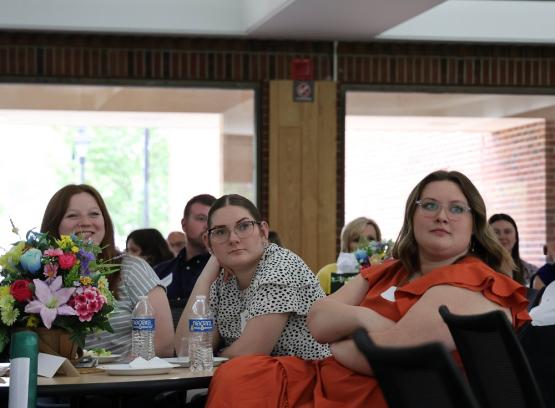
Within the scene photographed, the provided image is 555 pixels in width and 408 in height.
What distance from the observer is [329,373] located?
12.7 ft

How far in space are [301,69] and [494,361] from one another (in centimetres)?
739

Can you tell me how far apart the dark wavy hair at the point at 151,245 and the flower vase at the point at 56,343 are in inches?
184

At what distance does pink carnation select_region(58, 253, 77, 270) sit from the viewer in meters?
3.87

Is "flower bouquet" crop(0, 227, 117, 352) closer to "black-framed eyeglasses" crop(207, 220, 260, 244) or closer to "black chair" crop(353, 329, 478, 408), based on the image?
"black-framed eyeglasses" crop(207, 220, 260, 244)

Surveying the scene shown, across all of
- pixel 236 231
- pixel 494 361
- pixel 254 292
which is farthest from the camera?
pixel 236 231

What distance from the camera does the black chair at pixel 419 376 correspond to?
2.03m

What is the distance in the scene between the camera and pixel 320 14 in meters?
9.03

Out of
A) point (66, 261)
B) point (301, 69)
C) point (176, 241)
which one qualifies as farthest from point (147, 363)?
point (301, 69)

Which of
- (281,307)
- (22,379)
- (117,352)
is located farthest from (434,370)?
(117,352)

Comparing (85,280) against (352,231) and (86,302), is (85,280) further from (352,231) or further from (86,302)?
(352,231)

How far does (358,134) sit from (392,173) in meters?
0.68

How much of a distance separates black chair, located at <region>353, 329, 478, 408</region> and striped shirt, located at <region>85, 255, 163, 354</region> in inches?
103

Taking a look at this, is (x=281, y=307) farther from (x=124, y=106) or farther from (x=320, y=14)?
(x=124, y=106)

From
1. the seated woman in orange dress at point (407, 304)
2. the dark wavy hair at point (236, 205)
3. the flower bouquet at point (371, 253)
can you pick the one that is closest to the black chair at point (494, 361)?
the seated woman in orange dress at point (407, 304)
